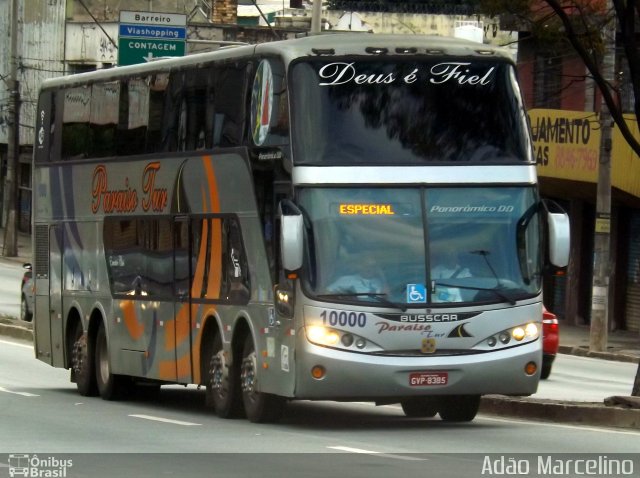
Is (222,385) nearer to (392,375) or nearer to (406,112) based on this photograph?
(392,375)

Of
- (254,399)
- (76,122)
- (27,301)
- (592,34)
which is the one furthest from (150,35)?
(254,399)

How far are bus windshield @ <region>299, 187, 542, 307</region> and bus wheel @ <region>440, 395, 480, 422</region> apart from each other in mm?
1656

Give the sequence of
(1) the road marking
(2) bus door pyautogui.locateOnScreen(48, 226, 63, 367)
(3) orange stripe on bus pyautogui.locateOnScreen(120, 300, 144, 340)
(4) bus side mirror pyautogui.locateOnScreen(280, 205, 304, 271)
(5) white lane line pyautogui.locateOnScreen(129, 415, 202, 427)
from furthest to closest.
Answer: (2) bus door pyautogui.locateOnScreen(48, 226, 63, 367)
(3) orange stripe on bus pyautogui.locateOnScreen(120, 300, 144, 340)
(5) white lane line pyautogui.locateOnScreen(129, 415, 202, 427)
(1) the road marking
(4) bus side mirror pyautogui.locateOnScreen(280, 205, 304, 271)

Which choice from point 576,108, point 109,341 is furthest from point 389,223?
point 576,108

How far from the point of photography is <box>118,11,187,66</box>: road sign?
33.0 metres

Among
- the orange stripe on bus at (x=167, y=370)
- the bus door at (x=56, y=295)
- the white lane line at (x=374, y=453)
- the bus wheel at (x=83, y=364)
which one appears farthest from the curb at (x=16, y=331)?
the white lane line at (x=374, y=453)

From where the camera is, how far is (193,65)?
18.7 m

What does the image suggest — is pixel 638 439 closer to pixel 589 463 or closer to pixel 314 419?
pixel 589 463

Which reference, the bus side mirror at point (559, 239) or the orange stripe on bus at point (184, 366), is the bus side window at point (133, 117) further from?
the bus side mirror at point (559, 239)

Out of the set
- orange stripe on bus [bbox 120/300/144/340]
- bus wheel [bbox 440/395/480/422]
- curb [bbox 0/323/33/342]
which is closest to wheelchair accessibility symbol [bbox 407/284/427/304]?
bus wheel [bbox 440/395/480/422]

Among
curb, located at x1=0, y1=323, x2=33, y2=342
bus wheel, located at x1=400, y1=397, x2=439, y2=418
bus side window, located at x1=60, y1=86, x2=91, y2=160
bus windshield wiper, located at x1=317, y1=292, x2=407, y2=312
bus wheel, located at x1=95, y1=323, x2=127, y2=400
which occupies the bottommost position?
curb, located at x1=0, y1=323, x2=33, y2=342

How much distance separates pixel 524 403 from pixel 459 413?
910 mm

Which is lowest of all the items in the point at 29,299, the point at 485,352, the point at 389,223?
the point at 29,299

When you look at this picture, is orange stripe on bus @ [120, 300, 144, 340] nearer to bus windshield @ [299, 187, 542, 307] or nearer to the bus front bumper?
the bus front bumper
